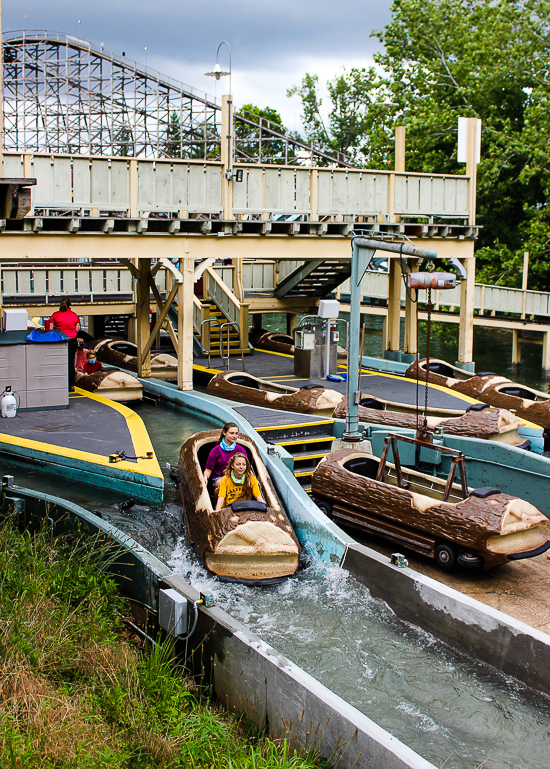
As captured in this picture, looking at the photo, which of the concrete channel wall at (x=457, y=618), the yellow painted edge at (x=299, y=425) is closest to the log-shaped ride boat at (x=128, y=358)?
the yellow painted edge at (x=299, y=425)

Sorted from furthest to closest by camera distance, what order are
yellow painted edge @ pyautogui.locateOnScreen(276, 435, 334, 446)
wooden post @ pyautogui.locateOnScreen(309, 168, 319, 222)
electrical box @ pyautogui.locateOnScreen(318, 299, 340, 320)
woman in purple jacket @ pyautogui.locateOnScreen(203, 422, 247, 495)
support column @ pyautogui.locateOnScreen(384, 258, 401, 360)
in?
support column @ pyautogui.locateOnScreen(384, 258, 401, 360) → electrical box @ pyautogui.locateOnScreen(318, 299, 340, 320) → wooden post @ pyautogui.locateOnScreen(309, 168, 319, 222) → yellow painted edge @ pyautogui.locateOnScreen(276, 435, 334, 446) → woman in purple jacket @ pyautogui.locateOnScreen(203, 422, 247, 495)

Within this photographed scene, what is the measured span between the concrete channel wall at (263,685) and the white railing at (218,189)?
8032mm

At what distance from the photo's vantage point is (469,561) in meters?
8.90

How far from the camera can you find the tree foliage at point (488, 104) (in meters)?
31.4

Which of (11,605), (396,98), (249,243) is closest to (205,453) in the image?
(11,605)

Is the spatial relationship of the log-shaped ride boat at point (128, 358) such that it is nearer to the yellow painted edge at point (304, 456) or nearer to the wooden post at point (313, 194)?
the wooden post at point (313, 194)

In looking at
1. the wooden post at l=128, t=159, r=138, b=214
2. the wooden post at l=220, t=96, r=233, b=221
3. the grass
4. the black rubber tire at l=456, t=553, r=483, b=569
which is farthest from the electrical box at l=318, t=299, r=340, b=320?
the grass

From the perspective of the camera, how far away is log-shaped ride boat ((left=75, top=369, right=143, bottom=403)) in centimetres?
1630

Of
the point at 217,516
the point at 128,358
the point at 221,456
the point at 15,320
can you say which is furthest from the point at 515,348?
the point at 217,516

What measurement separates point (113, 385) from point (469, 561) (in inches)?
370

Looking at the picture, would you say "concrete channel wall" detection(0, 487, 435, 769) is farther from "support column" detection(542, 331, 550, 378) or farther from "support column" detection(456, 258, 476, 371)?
"support column" detection(542, 331, 550, 378)

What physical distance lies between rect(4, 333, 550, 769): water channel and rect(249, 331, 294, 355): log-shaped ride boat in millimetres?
13331

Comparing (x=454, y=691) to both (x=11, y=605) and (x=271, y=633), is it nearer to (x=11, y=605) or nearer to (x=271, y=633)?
(x=271, y=633)

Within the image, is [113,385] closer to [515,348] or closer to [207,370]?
[207,370]
